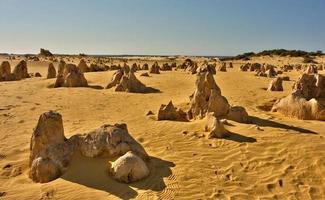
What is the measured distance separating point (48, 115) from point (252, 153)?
13.3ft

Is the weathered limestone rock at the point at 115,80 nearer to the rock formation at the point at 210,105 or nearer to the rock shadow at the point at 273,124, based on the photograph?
the rock formation at the point at 210,105

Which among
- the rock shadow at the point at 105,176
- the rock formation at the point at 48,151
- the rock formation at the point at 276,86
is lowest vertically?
the rock shadow at the point at 105,176

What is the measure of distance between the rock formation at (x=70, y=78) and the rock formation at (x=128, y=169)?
12.3 meters

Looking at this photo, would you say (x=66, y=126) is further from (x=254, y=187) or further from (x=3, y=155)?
(x=254, y=187)

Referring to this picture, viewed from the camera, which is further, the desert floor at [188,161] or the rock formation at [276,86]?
the rock formation at [276,86]

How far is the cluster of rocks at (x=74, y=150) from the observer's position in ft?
23.5

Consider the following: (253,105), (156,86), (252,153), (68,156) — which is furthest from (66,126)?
(156,86)

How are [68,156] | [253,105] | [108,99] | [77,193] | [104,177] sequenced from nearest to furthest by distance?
[77,193]
[104,177]
[68,156]
[253,105]
[108,99]

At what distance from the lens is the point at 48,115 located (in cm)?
792

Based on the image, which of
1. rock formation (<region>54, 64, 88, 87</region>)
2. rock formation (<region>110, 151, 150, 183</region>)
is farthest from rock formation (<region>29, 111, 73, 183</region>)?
rock formation (<region>54, 64, 88, 87</region>)

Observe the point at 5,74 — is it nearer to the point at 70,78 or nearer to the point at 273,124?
the point at 70,78

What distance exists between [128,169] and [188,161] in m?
1.44

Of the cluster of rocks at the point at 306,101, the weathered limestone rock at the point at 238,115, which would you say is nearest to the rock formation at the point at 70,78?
the cluster of rocks at the point at 306,101

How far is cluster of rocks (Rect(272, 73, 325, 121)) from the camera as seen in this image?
37.2ft
